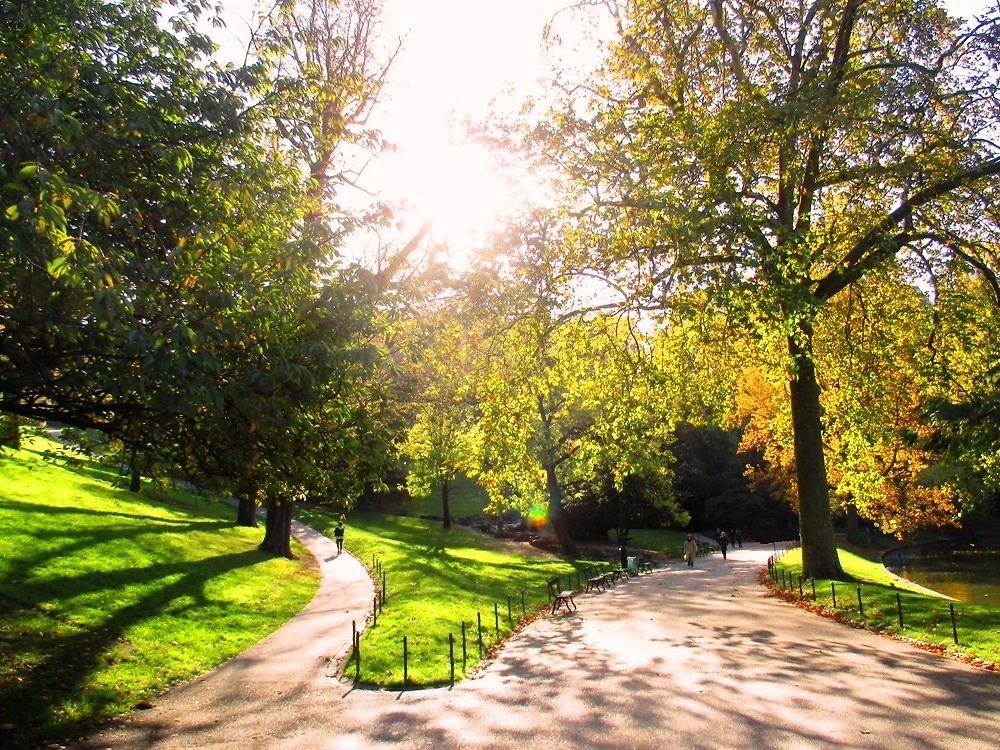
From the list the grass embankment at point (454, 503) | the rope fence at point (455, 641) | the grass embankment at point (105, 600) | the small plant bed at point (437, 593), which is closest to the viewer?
the grass embankment at point (105, 600)

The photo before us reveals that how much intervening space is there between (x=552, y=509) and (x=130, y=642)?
29972mm

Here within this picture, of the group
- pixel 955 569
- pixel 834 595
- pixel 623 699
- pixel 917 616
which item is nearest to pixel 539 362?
pixel 834 595

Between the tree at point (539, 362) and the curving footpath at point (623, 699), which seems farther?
the tree at point (539, 362)

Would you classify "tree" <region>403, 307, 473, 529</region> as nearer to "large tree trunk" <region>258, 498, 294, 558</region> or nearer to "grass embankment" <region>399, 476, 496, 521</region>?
"large tree trunk" <region>258, 498, 294, 558</region>

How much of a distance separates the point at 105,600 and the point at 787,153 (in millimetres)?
16738

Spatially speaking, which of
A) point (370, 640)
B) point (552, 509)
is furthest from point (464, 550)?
point (370, 640)

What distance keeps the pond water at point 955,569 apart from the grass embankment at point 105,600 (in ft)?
80.2

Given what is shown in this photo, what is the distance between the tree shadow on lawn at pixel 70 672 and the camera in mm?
8680

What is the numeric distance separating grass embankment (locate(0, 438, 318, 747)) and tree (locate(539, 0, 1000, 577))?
11888mm

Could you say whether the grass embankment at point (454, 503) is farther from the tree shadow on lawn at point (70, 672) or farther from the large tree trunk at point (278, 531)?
the tree shadow on lawn at point (70, 672)

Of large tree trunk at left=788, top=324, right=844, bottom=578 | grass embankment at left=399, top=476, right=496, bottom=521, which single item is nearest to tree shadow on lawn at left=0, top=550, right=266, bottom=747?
large tree trunk at left=788, top=324, right=844, bottom=578

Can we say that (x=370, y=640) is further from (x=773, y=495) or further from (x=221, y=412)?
(x=773, y=495)

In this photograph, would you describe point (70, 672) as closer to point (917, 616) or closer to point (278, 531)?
point (917, 616)

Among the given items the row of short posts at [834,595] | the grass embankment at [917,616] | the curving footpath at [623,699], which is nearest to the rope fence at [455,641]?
the curving footpath at [623,699]
